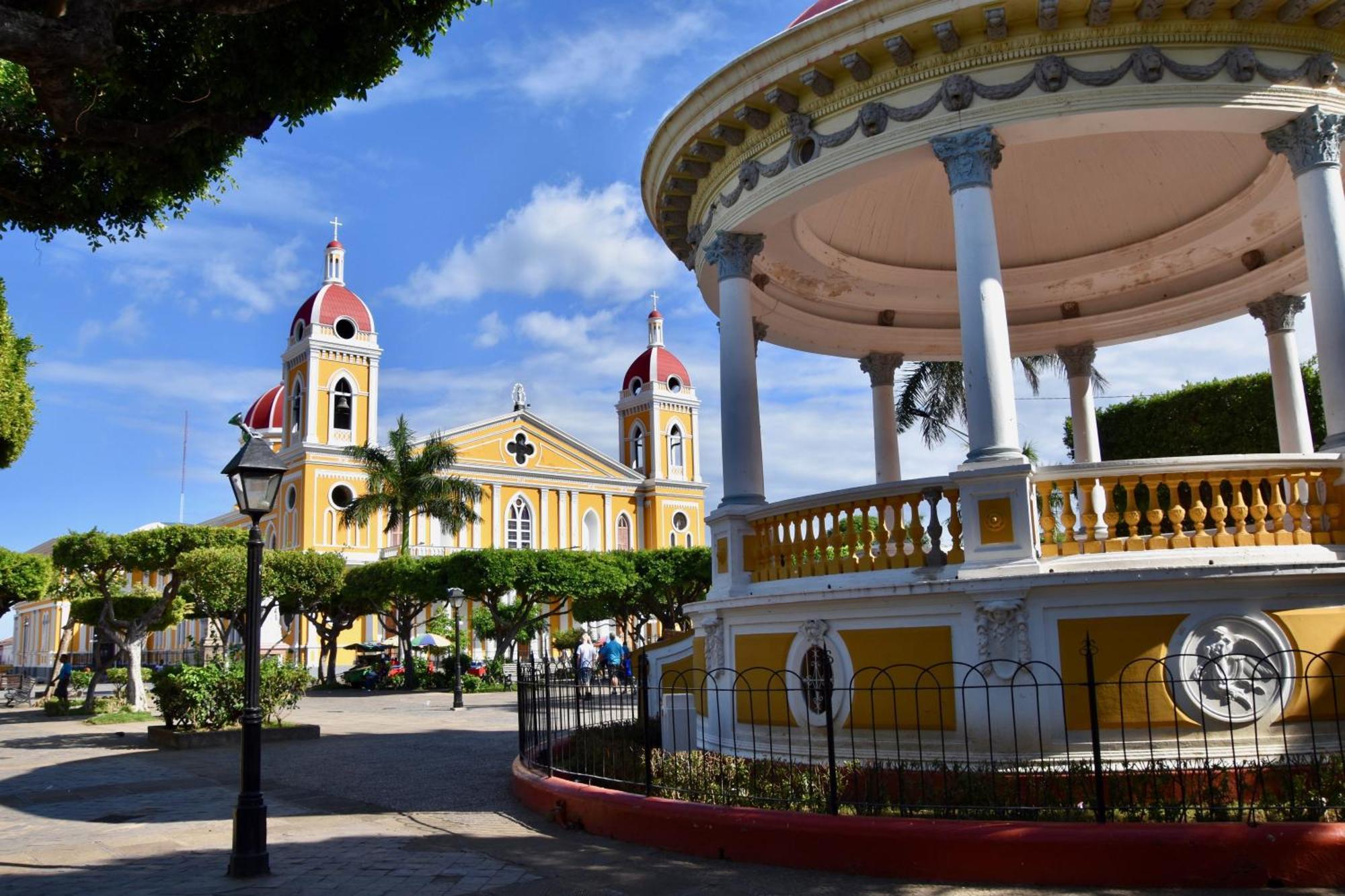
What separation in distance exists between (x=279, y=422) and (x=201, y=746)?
5583 centimetres

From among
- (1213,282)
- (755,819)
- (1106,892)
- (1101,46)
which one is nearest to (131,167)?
(755,819)

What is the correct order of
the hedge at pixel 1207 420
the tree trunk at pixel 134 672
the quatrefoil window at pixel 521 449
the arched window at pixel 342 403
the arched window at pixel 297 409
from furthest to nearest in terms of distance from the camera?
the quatrefoil window at pixel 521 449 < the arched window at pixel 342 403 < the arched window at pixel 297 409 < the tree trunk at pixel 134 672 < the hedge at pixel 1207 420

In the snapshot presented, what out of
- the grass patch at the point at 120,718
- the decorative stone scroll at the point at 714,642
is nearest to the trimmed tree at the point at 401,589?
the grass patch at the point at 120,718

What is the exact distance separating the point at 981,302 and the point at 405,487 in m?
36.8

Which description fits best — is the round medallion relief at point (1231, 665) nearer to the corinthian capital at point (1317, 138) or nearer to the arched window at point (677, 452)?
the corinthian capital at point (1317, 138)

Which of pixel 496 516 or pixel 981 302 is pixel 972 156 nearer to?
pixel 981 302

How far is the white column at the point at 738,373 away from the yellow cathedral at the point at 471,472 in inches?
1383

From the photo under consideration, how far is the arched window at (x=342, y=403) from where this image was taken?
5759 centimetres

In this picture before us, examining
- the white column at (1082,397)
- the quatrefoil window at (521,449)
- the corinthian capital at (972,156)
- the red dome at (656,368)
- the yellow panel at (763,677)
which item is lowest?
the yellow panel at (763,677)

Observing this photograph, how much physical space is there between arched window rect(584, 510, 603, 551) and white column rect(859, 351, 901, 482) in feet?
171

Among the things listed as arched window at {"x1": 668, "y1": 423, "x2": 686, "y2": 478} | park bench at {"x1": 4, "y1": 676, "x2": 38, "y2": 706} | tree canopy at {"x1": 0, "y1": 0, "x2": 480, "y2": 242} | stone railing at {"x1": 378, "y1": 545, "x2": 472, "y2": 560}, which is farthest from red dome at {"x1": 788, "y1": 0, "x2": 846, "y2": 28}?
arched window at {"x1": 668, "y1": 423, "x2": 686, "y2": 478}

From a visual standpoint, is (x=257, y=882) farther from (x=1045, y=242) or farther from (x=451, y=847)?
(x=1045, y=242)

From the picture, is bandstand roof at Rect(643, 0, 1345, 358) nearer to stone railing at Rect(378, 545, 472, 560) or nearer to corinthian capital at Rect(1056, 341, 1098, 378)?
corinthian capital at Rect(1056, 341, 1098, 378)

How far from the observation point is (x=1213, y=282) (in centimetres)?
1420
